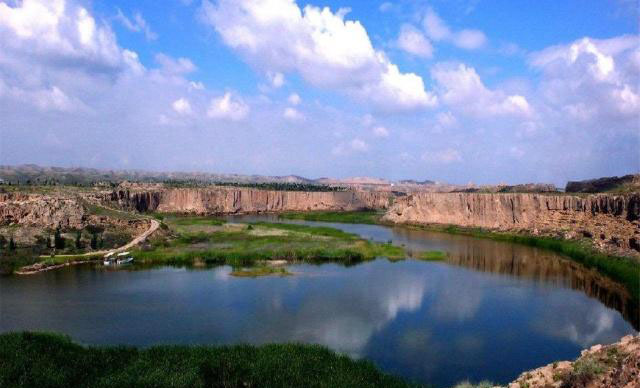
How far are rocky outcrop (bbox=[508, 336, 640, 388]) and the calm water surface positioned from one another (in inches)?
78.2

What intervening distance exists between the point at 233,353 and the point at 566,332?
484 inches

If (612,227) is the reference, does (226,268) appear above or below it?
below

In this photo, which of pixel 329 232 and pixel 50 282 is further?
pixel 329 232

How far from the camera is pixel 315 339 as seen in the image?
53.2 feet

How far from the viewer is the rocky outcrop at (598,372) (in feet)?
30.3

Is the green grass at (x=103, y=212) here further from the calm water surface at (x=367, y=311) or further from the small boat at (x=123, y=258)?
the calm water surface at (x=367, y=311)

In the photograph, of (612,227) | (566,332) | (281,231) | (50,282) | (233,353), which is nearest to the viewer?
(233,353)

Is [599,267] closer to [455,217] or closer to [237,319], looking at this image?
[237,319]

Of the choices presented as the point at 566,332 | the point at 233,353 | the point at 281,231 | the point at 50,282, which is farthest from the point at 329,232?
the point at 233,353

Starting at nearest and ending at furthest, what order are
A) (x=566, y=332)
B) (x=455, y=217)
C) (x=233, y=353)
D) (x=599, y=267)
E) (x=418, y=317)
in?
(x=233, y=353)
(x=566, y=332)
(x=418, y=317)
(x=599, y=267)
(x=455, y=217)

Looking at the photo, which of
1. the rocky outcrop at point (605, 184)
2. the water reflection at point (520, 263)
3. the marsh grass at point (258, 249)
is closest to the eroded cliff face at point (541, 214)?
the water reflection at point (520, 263)

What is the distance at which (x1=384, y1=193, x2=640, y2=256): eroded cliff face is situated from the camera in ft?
110

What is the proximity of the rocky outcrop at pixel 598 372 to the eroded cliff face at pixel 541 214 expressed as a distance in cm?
1780

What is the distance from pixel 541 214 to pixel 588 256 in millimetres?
15801
